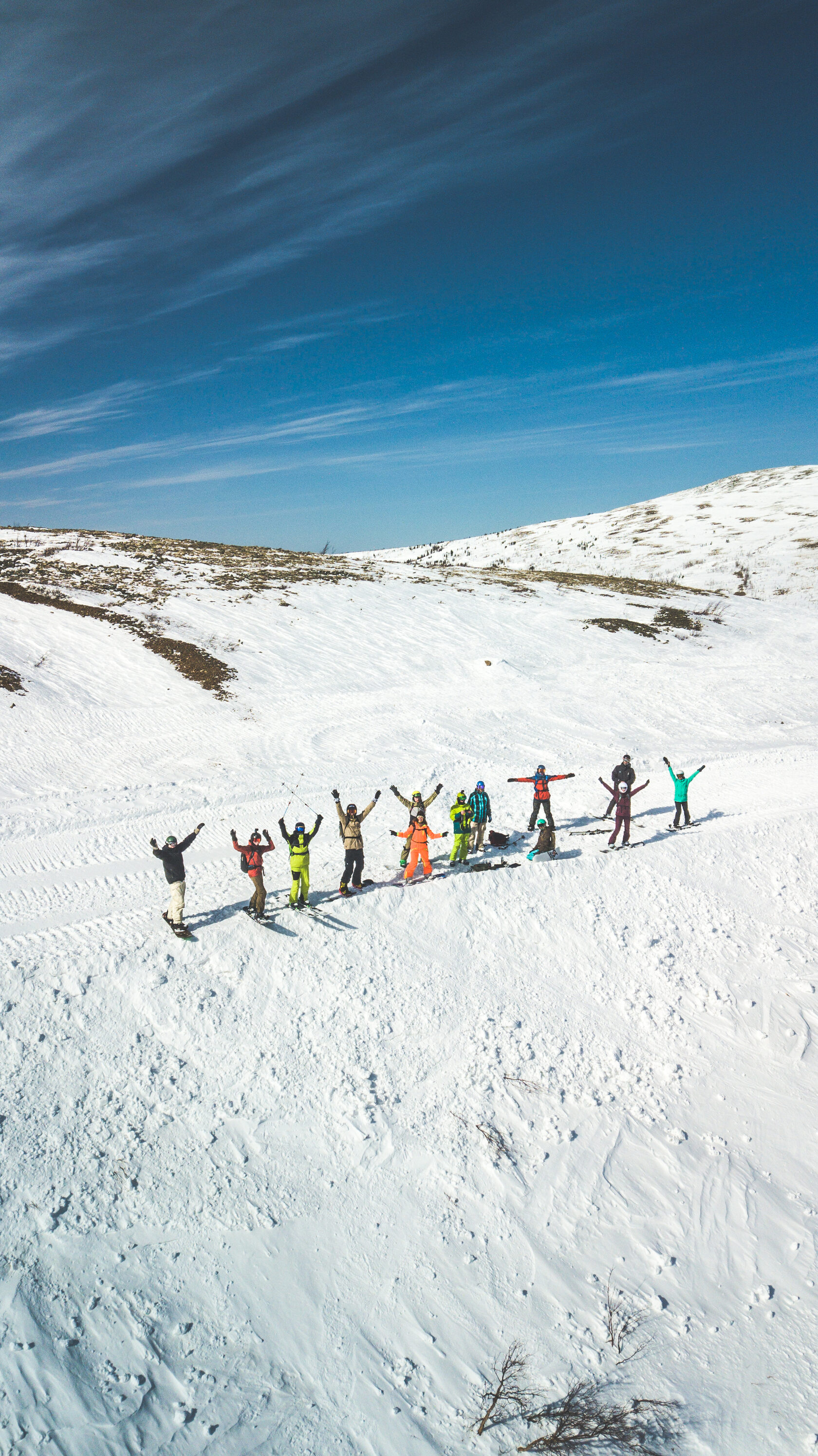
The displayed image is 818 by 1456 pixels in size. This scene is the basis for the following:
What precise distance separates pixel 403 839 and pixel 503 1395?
1005 cm

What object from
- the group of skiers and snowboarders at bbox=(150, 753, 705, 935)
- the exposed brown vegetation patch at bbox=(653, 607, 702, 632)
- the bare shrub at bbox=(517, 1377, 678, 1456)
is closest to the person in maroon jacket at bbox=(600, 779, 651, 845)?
the group of skiers and snowboarders at bbox=(150, 753, 705, 935)

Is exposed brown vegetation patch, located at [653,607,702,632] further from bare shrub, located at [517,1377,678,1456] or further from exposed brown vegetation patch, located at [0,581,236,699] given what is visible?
bare shrub, located at [517,1377,678,1456]

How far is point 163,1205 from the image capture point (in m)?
7.96

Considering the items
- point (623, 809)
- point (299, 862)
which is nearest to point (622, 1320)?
point (299, 862)

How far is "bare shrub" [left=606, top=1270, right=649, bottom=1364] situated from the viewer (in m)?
7.44

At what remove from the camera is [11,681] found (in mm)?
22562

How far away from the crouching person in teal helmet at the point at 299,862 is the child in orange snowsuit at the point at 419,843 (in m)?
2.08

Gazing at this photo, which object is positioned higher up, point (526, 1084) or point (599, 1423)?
point (526, 1084)

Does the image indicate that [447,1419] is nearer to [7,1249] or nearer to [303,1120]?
[303,1120]

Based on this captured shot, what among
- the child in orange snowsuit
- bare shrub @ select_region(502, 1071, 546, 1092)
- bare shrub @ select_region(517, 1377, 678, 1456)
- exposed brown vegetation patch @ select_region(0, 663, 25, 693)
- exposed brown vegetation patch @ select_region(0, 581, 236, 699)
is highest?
exposed brown vegetation patch @ select_region(0, 581, 236, 699)

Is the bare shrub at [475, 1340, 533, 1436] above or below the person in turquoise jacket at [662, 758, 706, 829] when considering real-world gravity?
below

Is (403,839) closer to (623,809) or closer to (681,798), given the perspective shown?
(623,809)

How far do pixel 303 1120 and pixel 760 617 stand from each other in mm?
42647

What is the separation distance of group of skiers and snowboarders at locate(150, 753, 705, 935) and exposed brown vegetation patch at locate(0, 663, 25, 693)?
1167cm
